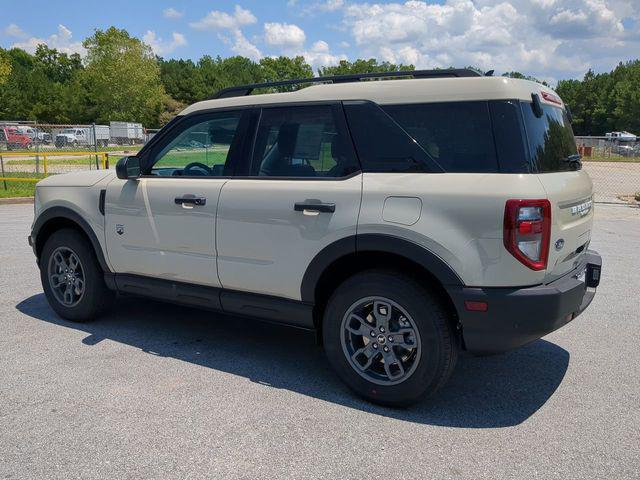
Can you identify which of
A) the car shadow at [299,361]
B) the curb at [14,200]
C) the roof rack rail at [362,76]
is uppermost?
the roof rack rail at [362,76]

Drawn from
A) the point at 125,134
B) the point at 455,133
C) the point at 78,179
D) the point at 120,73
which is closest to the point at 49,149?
the point at 125,134

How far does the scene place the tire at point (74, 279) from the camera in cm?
487

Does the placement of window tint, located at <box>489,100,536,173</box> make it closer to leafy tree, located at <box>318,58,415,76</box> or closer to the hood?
the hood

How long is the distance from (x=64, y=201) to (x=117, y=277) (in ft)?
2.81

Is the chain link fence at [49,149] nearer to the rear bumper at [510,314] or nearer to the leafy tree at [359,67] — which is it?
the rear bumper at [510,314]

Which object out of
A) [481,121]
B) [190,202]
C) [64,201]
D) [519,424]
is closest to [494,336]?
[519,424]

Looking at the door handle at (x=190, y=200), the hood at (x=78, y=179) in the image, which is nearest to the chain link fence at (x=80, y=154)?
the door handle at (x=190, y=200)

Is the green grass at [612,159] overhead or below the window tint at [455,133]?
below

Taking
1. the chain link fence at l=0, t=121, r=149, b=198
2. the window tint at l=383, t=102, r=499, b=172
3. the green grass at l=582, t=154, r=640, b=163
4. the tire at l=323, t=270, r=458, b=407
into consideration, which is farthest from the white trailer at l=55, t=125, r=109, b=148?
the green grass at l=582, t=154, r=640, b=163

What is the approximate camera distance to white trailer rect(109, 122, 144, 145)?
144 feet

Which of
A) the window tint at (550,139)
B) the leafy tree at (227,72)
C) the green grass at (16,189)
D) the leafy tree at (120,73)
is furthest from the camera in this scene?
the leafy tree at (227,72)

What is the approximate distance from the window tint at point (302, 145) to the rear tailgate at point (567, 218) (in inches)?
46.5

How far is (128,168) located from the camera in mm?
4434

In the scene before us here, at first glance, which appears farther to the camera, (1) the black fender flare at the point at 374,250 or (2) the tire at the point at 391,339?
(2) the tire at the point at 391,339
